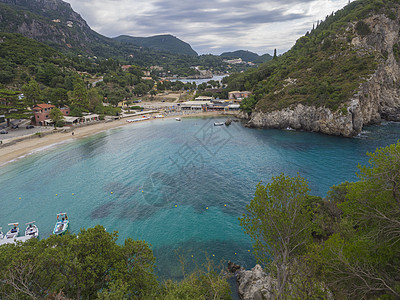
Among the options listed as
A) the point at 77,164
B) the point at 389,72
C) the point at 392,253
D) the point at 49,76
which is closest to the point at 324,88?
the point at 389,72

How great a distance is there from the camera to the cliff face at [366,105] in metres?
54.6

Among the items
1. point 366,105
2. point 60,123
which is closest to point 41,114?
point 60,123

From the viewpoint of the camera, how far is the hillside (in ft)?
185

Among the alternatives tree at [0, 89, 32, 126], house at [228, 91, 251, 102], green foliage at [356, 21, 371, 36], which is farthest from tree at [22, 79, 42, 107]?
green foliage at [356, 21, 371, 36]

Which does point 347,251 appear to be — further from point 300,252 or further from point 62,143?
point 62,143

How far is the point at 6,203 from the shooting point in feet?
101

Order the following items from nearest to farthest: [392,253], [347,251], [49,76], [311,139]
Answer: [392,253] → [347,251] → [311,139] → [49,76]

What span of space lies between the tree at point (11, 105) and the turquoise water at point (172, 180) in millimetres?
19251

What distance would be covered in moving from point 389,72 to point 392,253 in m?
81.4

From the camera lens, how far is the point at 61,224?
25.7 metres

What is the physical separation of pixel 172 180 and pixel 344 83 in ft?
185

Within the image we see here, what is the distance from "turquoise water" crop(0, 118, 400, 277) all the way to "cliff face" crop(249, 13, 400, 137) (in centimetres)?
413

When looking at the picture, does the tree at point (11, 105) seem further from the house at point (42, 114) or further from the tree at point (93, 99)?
the tree at point (93, 99)

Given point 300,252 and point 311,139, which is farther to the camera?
point 311,139
